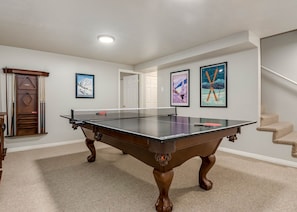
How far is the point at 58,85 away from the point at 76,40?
56.4 inches

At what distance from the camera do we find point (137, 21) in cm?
265

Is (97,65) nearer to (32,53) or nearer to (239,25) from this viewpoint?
(32,53)

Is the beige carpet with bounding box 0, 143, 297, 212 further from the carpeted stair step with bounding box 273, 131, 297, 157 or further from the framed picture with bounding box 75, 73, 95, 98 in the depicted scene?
the framed picture with bounding box 75, 73, 95, 98

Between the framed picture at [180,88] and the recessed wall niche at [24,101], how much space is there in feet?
10.1

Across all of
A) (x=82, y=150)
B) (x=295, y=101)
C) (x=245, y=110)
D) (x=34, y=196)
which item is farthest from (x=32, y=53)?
(x=295, y=101)

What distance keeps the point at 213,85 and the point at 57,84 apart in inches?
144

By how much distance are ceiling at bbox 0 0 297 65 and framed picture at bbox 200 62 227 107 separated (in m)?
0.65

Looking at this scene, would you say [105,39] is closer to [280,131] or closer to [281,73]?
[280,131]

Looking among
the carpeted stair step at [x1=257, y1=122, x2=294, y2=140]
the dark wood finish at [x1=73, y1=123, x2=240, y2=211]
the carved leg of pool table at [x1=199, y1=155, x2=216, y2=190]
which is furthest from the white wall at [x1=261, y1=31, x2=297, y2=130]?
the carved leg of pool table at [x1=199, y1=155, x2=216, y2=190]

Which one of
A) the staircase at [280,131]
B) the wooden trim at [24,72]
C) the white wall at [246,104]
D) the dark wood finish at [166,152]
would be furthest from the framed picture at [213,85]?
the wooden trim at [24,72]

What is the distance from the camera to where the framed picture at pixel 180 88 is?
442 cm

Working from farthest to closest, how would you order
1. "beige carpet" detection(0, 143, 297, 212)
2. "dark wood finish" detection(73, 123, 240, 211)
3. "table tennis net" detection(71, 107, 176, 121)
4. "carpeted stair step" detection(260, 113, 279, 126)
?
"carpeted stair step" detection(260, 113, 279, 126)
"table tennis net" detection(71, 107, 176, 121)
"beige carpet" detection(0, 143, 297, 212)
"dark wood finish" detection(73, 123, 240, 211)

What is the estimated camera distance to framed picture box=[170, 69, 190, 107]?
14.5ft

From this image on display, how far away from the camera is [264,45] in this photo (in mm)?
3963
